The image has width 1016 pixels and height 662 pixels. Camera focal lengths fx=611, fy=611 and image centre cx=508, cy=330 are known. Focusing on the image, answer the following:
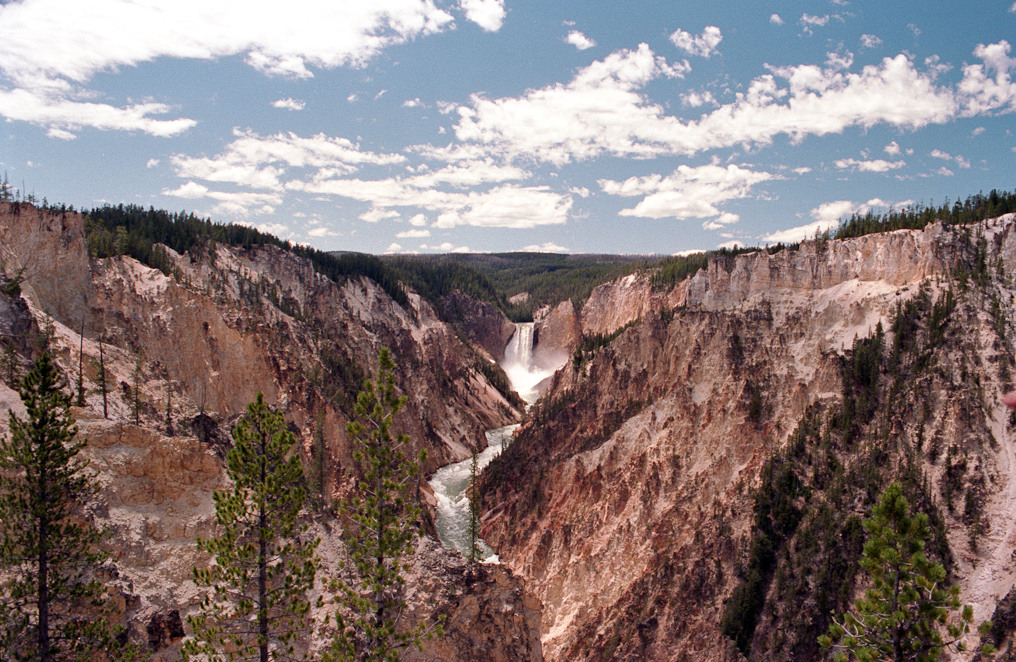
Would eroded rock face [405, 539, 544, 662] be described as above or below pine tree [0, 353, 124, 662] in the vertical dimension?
below

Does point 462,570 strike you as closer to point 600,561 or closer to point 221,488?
point 221,488

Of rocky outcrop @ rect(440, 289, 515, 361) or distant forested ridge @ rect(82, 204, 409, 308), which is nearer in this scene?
distant forested ridge @ rect(82, 204, 409, 308)

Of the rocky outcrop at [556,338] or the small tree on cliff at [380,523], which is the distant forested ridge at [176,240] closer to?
the rocky outcrop at [556,338]

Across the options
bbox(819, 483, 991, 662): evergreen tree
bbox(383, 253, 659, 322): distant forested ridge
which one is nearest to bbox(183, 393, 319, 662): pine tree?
bbox(819, 483, 991, 662): evergreen tree

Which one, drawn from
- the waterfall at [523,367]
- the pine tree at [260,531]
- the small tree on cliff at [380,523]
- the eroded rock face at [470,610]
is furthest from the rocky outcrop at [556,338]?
the pine tree at [260,531]

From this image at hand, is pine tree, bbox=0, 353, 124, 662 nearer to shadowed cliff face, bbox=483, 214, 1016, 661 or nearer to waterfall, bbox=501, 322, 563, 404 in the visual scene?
shadowed cliff face, bbox=483, 214, 1016, 661

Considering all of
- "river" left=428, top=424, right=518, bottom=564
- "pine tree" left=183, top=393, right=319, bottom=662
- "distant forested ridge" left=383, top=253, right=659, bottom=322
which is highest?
"distant forested ridge" left=383, top=253, right=659, bottom=322

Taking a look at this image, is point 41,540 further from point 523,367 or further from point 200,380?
point 523,367

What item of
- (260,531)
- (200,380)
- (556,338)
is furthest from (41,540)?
(556,338)

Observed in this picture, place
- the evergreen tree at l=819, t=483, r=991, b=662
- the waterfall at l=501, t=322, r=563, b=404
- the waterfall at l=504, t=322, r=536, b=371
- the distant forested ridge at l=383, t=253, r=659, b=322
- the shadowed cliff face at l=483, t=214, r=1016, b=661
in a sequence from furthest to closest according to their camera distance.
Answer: the distant forested ridge at l=383, t=253, r=659, b=322 → the waterfall at l=504, t=322, r=536, b=371 → the waterfall at l=501, t=322, r=563, b=404 → the shadowed cliff face at l=483, t=214, r=1016, b=661 → the evergreen tree at l=819, t=483, r=991, b=662
